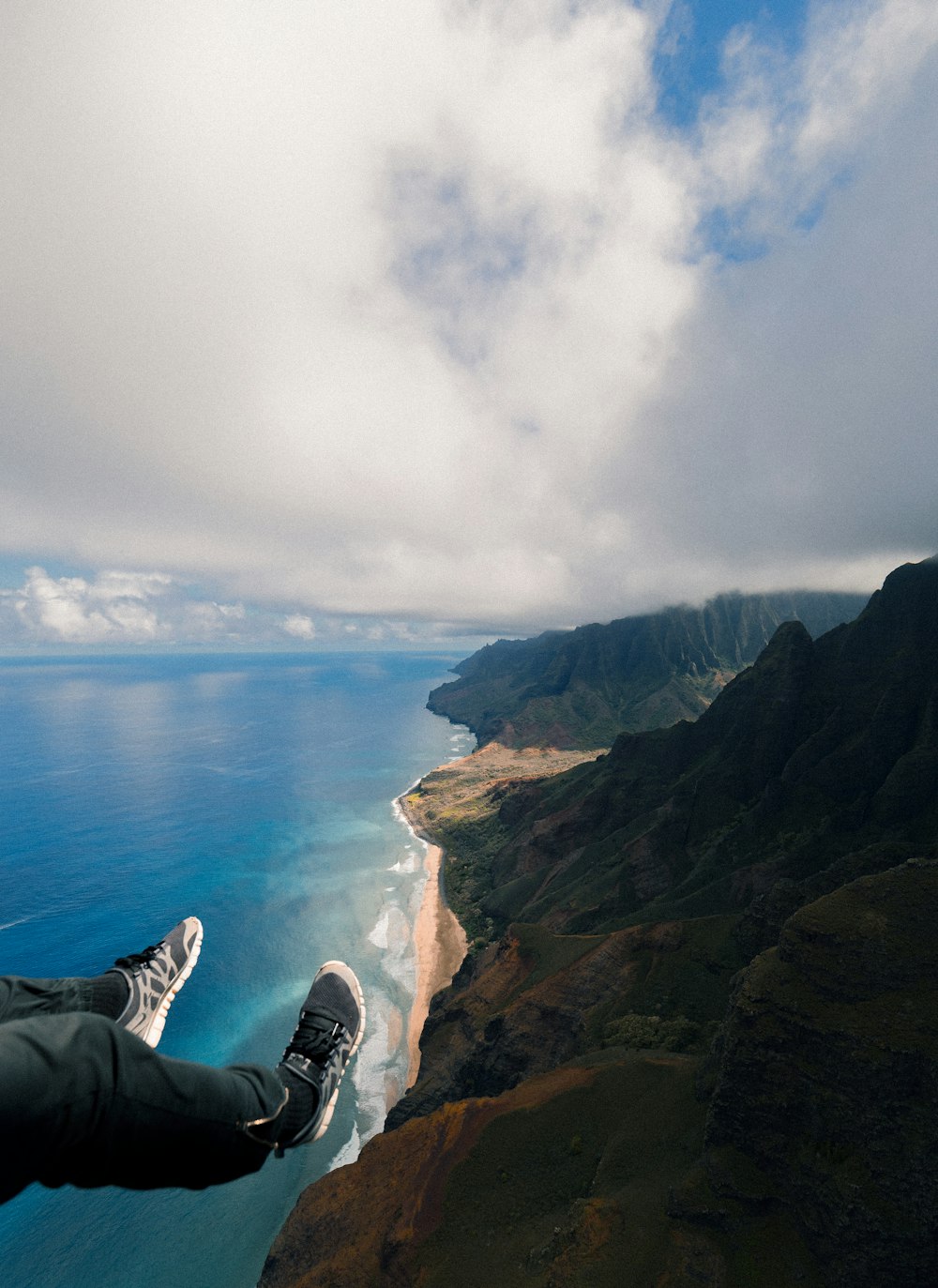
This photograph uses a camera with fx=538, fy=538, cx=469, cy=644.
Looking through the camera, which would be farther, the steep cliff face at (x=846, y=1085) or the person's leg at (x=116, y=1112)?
the steep cliff face at (x=846, y=1085)

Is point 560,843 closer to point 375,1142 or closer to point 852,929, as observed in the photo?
point 375,1142

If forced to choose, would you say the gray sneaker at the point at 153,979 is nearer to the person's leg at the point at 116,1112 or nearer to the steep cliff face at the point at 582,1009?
the person's leg at the point at 116,1112

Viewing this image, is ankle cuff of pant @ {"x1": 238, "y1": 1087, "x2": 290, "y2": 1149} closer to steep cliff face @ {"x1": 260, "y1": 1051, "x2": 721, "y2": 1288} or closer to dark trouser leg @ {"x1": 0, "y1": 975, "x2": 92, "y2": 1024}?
dark trouser leg @ {"x1": 0, "y1": 975, "x2": 92, "y2": 1024}

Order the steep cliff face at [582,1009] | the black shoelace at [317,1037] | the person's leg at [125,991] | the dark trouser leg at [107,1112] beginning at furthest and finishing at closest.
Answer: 1. the steep cliff face at [582,1009]
2. the black shoelace at [317,1037]
3. the person's leg at [125,991]
4. the dark trouser leg at [107,1112]

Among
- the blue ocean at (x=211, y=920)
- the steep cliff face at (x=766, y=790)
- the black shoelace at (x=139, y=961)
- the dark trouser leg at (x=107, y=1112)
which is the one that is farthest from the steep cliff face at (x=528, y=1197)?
the dark trouser leg at (x=107, y=1112)

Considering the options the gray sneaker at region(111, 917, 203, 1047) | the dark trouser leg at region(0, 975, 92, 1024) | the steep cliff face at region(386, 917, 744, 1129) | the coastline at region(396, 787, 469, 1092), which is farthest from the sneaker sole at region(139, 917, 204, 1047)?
the coastline at region(396, 787, 469, 1092)

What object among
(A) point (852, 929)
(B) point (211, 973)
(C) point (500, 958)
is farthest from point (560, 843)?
(A) point (852, 929)
